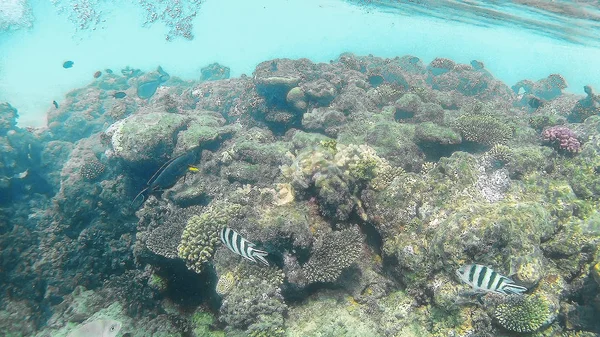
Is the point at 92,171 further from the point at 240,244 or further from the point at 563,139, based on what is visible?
the point at 563,139

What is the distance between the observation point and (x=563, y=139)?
7.49 m

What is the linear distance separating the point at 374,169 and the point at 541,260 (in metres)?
3.00

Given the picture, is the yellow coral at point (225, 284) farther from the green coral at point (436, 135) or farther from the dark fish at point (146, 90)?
the dark fish at point (146, 90)

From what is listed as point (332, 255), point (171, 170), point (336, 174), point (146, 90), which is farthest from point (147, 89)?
point (332, 255)

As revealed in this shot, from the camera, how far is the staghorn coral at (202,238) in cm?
582

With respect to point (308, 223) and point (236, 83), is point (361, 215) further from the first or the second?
point (236, 83)

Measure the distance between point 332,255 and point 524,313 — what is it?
9.32 ft

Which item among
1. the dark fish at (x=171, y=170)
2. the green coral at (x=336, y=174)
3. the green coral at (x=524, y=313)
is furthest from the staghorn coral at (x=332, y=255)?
the dark fish at (x=171, y=170)

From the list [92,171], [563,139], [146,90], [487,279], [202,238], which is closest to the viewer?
[487,279]

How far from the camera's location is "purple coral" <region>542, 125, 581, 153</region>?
7.33 m

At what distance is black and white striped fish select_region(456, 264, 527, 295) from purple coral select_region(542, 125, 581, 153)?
19.9 ft

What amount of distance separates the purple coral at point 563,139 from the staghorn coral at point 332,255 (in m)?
6.01

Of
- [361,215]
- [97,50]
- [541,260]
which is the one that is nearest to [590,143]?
[541,260]

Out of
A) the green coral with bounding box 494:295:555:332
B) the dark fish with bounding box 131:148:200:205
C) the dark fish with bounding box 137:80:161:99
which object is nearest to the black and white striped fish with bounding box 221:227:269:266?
the dark fish with bounding box 131:148:200:205
